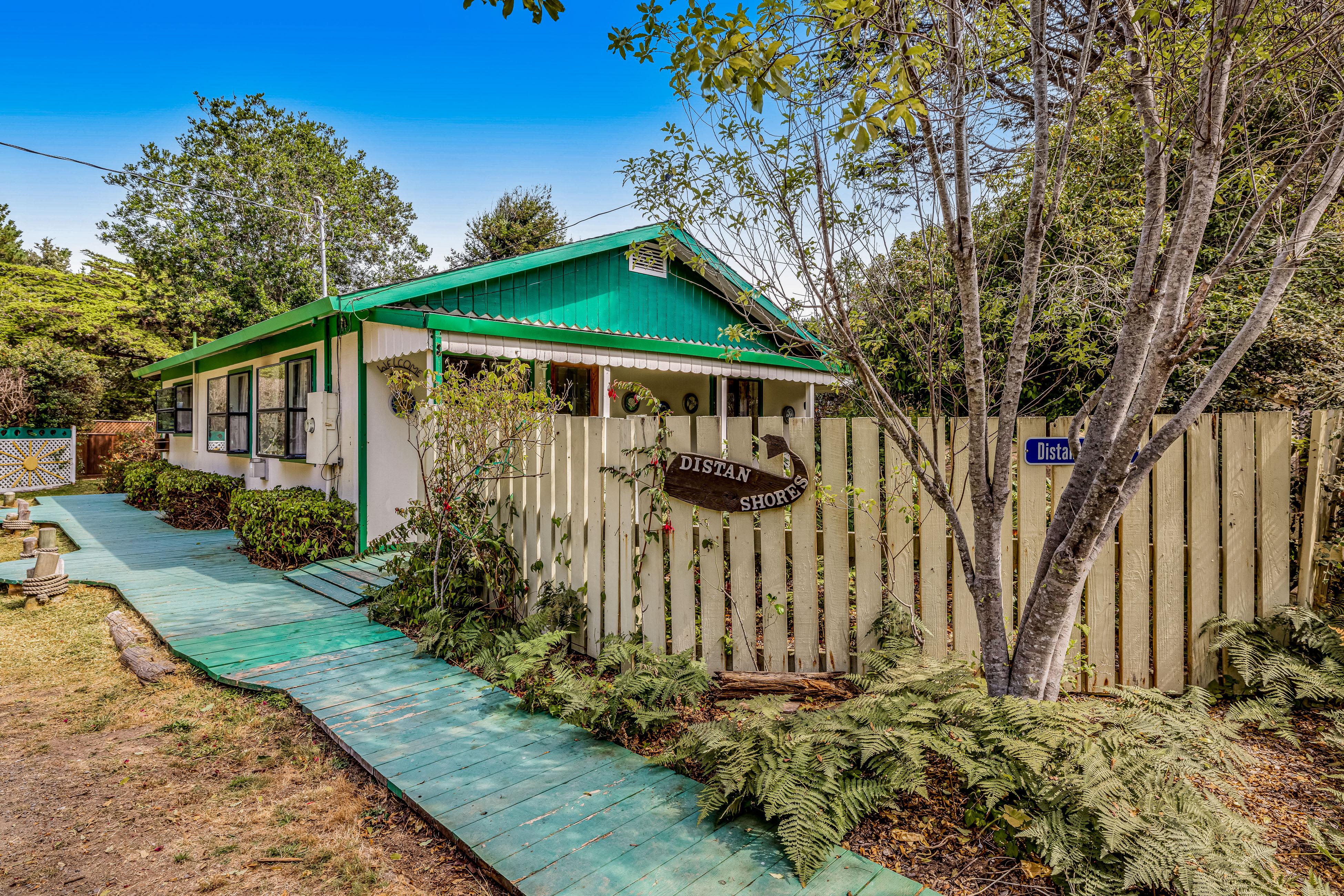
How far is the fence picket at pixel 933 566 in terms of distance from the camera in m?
3.41

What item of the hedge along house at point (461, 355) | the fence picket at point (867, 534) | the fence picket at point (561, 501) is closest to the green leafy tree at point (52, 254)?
the hedge along house at point (461, 355)

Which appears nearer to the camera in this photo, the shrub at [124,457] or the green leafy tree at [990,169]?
the green leafy tree at [990,169]

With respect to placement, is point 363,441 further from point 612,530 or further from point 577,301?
point 612,530

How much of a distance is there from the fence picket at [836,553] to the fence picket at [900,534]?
8.6 inches

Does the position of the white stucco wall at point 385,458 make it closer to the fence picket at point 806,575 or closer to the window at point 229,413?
the window at point 229,413

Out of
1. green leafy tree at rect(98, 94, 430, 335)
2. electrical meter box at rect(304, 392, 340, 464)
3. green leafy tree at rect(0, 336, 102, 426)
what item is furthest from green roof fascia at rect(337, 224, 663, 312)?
green leafy tree at rect(98, 94, 430, 335)

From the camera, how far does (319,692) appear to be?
390 cm

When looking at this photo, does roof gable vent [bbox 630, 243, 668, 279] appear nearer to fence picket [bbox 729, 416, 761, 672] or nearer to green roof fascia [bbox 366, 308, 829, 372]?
green roof fascia [bbox 366, 308, 829, 372]

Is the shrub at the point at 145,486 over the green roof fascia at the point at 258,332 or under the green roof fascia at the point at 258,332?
under

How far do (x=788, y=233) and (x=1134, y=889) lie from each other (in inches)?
109

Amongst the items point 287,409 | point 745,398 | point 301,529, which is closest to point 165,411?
point 287,409

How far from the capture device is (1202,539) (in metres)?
3.23

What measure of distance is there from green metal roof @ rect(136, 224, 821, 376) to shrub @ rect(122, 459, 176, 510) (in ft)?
12.2

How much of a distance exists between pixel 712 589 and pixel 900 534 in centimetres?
109
